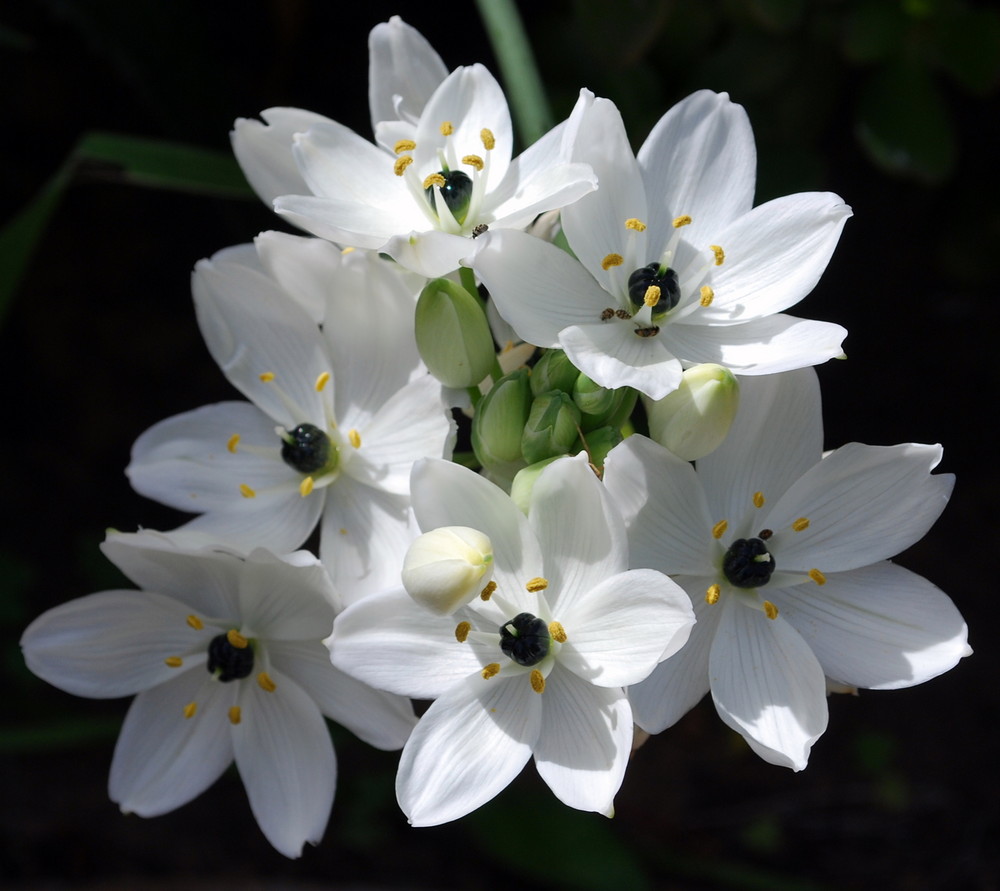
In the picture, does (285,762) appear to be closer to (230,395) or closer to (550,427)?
(550,427)

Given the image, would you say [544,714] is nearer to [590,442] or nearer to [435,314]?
[590,442]

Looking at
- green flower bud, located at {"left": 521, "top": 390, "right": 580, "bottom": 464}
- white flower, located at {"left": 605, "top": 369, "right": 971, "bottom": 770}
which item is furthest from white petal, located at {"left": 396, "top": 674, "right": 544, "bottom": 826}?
green flower bud, located at {"left": 521, "top": 390, "right": 580, "bottom": 464}

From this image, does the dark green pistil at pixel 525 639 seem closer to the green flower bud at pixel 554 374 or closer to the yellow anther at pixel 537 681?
the yellow anther at pixel 537 681

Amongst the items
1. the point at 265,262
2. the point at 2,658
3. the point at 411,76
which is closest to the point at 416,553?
the point at 265,262

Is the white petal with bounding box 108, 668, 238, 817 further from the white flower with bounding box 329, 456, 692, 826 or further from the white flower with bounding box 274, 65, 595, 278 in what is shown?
the white flower with bounding box 274, 65, 595, 278

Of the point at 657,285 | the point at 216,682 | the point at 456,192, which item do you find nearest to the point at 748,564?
the point at 657,285

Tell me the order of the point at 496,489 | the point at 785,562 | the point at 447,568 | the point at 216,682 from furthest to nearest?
the point at 216,682 → the point at 785,562 → the point at 496,489 → the point at 447,568

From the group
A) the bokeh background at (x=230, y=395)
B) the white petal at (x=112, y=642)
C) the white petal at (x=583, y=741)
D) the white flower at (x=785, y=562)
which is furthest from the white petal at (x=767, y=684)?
the bokeh background at (x=230, y=395)
